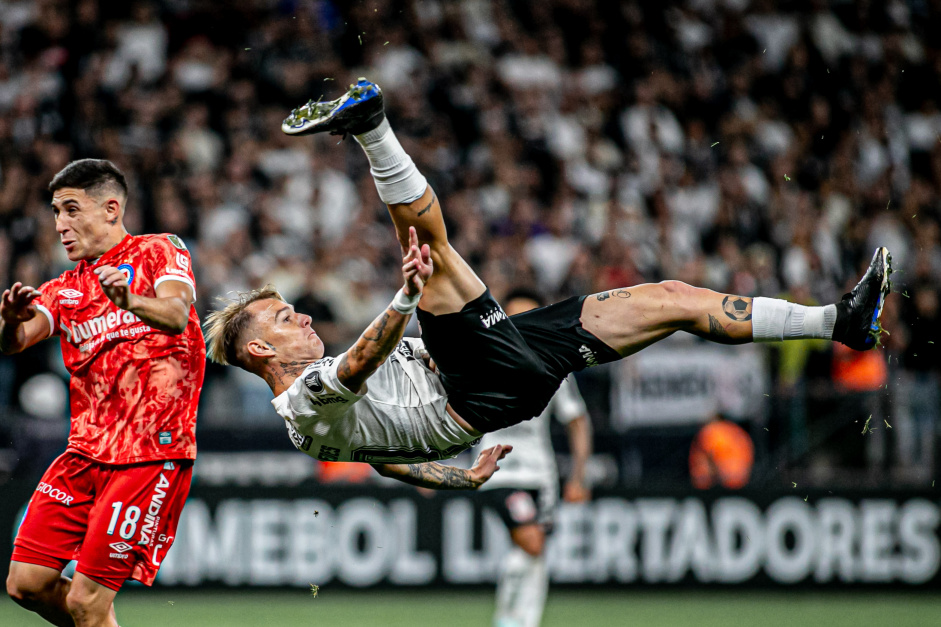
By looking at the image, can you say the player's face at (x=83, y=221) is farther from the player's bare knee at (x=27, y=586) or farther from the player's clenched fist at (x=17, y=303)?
the player's bare knee at (x=27, y=586)

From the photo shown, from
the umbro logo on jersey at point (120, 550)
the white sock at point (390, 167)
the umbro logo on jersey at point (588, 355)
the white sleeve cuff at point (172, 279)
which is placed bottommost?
the umbro logo on jersey at point (120, 550)

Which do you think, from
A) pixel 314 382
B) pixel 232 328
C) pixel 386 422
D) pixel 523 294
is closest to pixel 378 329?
pixel 314 382

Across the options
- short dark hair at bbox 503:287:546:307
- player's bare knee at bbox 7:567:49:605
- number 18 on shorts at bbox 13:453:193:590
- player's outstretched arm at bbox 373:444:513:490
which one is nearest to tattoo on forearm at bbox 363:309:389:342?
player's outstretched arm at bbox 373:444:513:490

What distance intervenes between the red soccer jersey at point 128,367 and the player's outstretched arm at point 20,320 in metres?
0.07

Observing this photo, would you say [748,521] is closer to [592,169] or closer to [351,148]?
[592,169]

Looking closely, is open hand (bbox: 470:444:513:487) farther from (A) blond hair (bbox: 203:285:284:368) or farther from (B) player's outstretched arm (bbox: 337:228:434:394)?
(A) blond hair (bbox: 203:285:284:368)

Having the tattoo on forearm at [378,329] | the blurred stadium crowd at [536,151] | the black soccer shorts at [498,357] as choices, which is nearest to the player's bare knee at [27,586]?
the tattoo on forearm at [378,329]

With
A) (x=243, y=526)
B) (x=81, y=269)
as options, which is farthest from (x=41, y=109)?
(x=81, y=269)

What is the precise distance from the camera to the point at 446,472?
21.4 ft

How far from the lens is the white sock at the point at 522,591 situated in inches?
360

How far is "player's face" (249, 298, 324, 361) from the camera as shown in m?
6.20

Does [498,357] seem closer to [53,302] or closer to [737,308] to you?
[737,308]

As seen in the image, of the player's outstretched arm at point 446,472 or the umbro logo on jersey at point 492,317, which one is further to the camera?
the player's outstretched arm at point 446,472

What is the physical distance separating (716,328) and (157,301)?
278 cm
